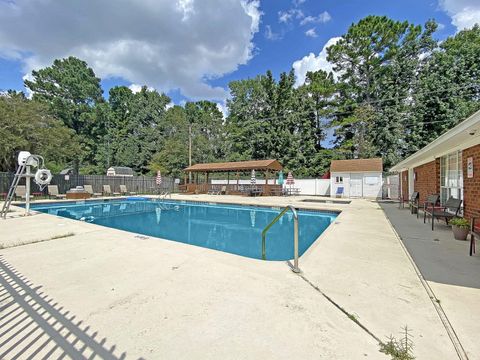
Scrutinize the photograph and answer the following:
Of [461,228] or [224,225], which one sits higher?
[461,228]

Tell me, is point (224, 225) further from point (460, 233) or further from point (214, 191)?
point (214, 191)

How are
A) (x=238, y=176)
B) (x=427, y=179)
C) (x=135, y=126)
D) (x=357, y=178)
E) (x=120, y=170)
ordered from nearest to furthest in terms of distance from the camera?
1. (x=427, y=179)
2. (x=357, y=178)
3. (x=238, y=176)
4. (x=120, y=170)
5. (x=135, y=126)

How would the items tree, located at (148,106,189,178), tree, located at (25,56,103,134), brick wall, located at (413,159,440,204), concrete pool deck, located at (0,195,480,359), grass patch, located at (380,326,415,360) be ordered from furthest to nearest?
tree, located at (25,56,103,134) → tree, located at (148,106,189,178) → brick wall, located at (413,159,440,204) → concrete pool deck, located at (0,195,480,359) → grass patch, located at (380,326,415,360)

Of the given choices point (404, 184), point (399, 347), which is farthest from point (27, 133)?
point (404, 184)

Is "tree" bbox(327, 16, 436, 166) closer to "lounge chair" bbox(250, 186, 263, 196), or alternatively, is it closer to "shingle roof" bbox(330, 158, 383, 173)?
"shingle roof" bbox(330, 158, 383, 173)

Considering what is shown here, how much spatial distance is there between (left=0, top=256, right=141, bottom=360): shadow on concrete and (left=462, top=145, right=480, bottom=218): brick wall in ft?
24.1

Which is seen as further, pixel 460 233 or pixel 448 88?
pixel 448 88

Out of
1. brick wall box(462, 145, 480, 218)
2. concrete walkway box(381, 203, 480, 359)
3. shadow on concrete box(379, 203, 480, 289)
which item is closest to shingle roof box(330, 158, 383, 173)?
brick wall box(462, 145, 480, 218)

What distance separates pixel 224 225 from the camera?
9516 mm

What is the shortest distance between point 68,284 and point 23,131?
18179 mm

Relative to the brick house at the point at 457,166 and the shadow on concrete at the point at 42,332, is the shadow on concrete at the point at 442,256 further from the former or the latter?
the shadow on concrete at the point at 42,332

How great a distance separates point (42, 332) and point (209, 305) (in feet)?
4.64

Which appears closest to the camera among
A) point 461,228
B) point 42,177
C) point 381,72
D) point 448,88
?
point 461,228

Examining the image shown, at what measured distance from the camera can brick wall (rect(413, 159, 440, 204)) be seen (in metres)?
8.66
